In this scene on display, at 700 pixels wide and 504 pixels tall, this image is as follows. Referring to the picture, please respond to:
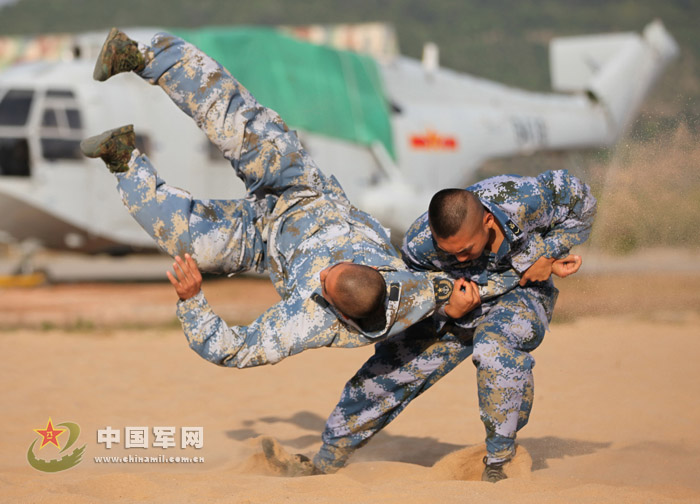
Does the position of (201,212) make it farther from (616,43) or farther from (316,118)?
(616,43)

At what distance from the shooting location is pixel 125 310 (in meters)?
9.61

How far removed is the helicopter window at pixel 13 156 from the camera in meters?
10.6

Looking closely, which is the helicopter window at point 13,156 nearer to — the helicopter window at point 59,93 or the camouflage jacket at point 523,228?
Result: the helicopter window at point 59,93

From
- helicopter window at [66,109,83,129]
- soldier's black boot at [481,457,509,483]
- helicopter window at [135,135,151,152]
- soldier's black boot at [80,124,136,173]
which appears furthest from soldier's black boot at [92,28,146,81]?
helicopter window at [135,135,151,152]

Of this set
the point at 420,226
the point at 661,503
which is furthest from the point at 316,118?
the point at 661,503

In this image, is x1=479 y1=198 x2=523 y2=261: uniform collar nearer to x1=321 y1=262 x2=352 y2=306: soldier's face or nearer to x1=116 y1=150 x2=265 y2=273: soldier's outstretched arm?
x1=321 y1=262 x2=352 y2=306: soldier's face

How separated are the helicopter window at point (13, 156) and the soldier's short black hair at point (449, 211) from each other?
27.2 feet

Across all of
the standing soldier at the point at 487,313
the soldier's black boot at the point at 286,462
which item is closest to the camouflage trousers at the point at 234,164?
the standing soldier at the point at 487,313

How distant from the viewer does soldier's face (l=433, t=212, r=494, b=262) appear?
3.54 m

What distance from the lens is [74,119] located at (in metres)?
11.0

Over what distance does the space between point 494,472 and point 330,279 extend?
1175 millimetres

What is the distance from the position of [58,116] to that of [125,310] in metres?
2.82

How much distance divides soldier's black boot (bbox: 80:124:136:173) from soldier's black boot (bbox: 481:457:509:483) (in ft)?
6.68

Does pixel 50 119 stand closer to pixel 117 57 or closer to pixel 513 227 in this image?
pixel 117 57
